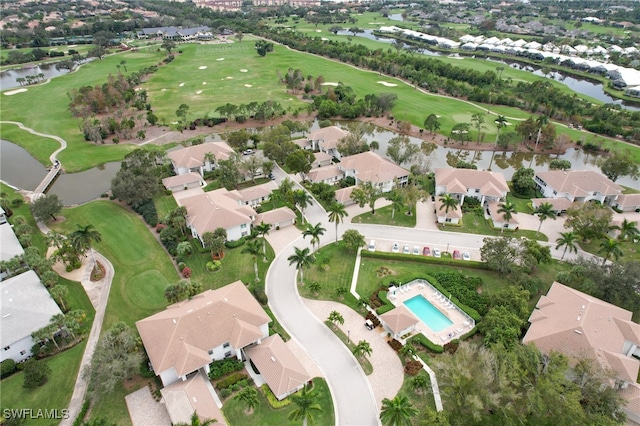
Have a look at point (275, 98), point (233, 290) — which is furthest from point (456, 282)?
point (275, 98)

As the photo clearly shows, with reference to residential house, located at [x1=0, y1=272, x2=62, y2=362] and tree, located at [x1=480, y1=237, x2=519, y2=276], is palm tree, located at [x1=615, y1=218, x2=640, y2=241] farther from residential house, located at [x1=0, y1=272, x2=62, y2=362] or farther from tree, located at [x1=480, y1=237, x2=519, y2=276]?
residential house, located at [x1=0, y1=272, x2=62, y2=362]

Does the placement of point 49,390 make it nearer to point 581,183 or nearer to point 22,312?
point 22,312

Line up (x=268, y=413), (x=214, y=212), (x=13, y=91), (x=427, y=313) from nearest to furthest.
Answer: (x=268, y=413), (x=427, y=313), (x=214, y=212), (x=13, y=91)

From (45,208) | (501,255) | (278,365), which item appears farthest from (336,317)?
(45,208)

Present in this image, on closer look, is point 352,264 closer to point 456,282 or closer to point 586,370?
point 456,282

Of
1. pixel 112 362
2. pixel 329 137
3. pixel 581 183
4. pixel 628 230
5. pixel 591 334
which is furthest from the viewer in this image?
pixel 329 137

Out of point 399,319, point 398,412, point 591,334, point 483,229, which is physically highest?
point 398,412

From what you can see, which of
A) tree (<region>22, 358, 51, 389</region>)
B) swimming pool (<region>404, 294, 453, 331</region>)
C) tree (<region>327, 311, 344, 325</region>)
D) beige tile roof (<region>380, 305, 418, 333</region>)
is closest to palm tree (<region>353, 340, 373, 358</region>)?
tree (<region>327, 311, 344, 325</region>)
